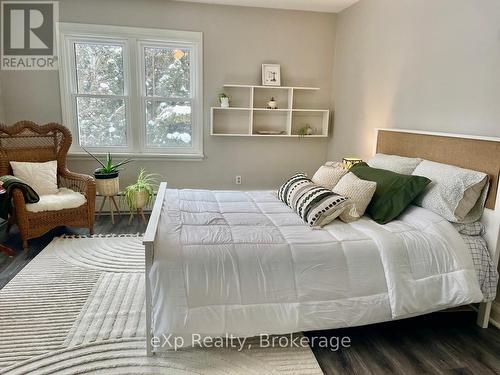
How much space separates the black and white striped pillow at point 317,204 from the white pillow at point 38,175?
2596 millimetres

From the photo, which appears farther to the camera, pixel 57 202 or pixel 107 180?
pixel 107 180

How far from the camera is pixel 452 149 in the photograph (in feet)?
8.20

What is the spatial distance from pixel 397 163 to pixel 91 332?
2.54 metres

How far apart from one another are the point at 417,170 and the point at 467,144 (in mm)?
373

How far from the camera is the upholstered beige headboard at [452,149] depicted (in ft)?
7.09

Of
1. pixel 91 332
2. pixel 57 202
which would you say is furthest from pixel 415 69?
pixel 57 202

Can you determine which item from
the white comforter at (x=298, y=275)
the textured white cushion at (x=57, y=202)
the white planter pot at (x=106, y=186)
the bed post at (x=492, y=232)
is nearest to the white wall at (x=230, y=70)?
the white planter pot at (x=106, y=186)

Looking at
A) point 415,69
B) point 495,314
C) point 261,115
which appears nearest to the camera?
point 495,314

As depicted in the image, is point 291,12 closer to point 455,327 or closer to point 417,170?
point 417,170

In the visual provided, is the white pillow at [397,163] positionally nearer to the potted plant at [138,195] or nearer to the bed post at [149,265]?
the bed post at [149,265]

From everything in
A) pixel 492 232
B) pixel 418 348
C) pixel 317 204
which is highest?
pixel 317 204

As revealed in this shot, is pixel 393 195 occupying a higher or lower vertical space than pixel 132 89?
lower

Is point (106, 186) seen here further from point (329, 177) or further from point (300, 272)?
point (300, 272)

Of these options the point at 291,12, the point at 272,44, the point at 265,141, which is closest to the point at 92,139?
the point at 265,141
